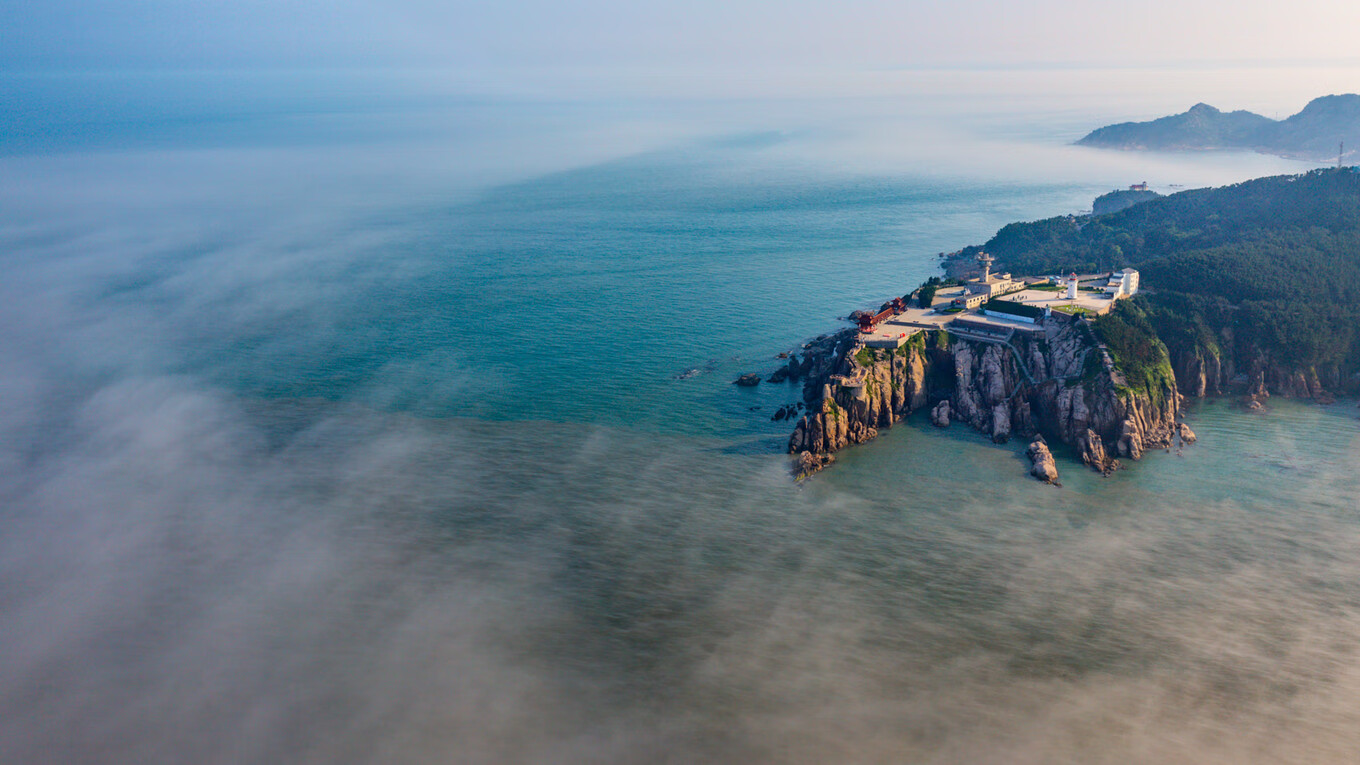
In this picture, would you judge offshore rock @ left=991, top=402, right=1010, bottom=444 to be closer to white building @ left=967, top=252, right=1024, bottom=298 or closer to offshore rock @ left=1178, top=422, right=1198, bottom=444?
offshore rock @ left=1178, top=422, right=1198, bottom=444

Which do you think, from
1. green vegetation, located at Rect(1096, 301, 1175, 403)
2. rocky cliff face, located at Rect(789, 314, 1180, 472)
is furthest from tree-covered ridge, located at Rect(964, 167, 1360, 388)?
rocky cliff face, located at Rect(789, 314, 1180, 472)

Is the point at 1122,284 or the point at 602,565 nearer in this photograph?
the point at 602,565

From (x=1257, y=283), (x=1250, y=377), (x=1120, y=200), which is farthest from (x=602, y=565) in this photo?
(x=1120, y=200)

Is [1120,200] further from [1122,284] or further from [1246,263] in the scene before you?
[1122,284]

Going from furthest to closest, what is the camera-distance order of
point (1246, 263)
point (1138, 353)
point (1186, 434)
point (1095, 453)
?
point (1246, 263) < point (1138, 353) < point (1186, 434) < point (1095, 453)

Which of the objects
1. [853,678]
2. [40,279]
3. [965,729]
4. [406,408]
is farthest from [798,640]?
[40,279]

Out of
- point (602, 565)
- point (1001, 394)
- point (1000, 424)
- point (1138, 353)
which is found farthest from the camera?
point (1001, 394)

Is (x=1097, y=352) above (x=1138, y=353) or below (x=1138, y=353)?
above

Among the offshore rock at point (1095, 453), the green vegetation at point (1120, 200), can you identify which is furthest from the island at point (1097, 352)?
the green vegetation at point (1120, 200)
